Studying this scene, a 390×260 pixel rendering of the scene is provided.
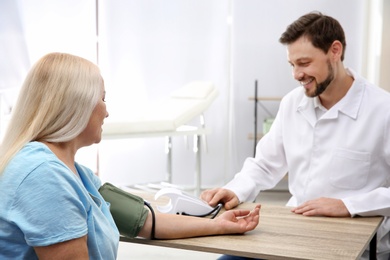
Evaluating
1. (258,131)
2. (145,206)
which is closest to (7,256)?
(145,206)

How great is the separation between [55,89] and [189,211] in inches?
26.1

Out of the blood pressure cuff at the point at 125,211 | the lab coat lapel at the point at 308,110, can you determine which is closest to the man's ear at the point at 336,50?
the lab coat lapel at the point at 308,110

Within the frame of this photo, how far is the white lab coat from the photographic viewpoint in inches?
83.0

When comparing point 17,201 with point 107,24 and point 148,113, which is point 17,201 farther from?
point 107,24

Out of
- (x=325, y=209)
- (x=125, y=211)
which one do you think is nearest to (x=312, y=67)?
(x=325, y=209)

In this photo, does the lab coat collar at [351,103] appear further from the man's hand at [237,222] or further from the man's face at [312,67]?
the man's hand at [237,222]

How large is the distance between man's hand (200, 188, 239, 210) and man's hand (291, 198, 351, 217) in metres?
0.21

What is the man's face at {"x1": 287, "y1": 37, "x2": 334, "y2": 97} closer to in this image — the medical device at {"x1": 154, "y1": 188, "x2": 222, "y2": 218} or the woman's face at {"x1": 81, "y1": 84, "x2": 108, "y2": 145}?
the medical device at {"x1": 154, "y1": 188, "x2": 222, "y2": 218}

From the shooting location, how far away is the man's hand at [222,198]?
1.98 metres

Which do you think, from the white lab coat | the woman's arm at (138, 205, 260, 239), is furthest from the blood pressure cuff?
the white lab coat

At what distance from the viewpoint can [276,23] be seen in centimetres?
538

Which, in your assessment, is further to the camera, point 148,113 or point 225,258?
point 148,113

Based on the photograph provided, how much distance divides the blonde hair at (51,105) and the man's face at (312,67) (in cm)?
101

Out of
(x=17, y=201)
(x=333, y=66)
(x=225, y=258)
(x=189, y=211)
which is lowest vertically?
(x=225, y=258)
